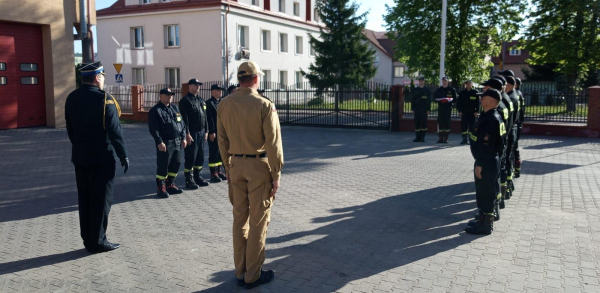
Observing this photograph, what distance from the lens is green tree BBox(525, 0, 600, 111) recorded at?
27.1m

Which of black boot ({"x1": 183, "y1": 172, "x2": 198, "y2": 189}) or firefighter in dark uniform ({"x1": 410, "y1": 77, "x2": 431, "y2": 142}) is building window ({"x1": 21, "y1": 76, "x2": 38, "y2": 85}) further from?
firefighter in dark uniform ({"x1": 410, "y1": 77, "x2": 431, "y2": 142})

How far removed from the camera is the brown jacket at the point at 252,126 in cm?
446

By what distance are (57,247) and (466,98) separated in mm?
11393

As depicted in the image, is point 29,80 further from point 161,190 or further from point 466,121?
point 466,121

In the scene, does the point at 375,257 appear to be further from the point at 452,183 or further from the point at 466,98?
the point at 466,98

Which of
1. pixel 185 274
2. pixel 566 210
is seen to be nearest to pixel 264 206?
pixel 185 274

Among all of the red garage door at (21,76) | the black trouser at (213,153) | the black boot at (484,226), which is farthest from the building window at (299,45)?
the black boot at (484,226)

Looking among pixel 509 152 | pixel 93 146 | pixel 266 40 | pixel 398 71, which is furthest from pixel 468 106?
pixel 398 71

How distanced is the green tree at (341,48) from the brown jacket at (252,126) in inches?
1247

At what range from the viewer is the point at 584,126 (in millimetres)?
17156

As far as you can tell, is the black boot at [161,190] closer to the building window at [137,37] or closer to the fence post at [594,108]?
the fence post at [594,108]

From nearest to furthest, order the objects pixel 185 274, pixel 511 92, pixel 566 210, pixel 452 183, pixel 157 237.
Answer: pixel 185 274, pixel 157 237, pixel 566 210, pixel 511 92, pixel 452 183

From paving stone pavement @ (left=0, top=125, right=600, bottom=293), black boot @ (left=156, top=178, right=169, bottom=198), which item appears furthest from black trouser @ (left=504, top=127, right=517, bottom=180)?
black boot @ (left=156, top=178, right=169, bottom=198)

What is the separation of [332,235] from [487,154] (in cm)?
215
